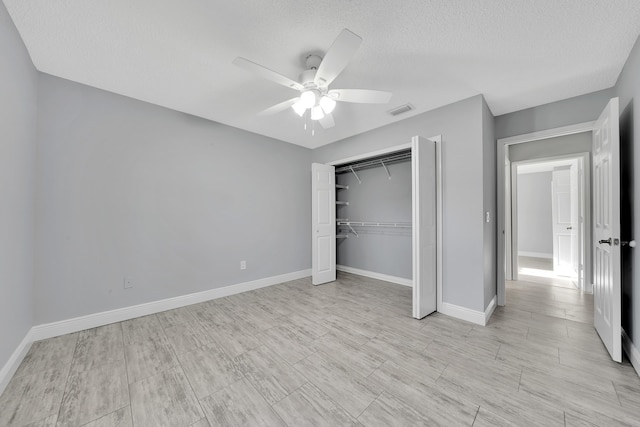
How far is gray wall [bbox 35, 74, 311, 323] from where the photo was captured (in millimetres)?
2340

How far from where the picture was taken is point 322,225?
167 inches

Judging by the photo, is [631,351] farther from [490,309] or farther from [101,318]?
[101,318]

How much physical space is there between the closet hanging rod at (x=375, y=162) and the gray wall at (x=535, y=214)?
16.8 ft

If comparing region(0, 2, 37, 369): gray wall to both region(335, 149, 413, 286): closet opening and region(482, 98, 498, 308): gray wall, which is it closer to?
region(335, 149, 413, 286): closet opening

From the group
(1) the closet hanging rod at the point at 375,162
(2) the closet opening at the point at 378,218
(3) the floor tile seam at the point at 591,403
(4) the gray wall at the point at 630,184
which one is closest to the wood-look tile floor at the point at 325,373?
(3) the floor tile seam at the point at 591,403

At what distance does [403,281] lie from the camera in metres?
4.00

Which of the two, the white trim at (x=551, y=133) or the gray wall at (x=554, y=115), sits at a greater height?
the gray wall at (x=554, y=115)

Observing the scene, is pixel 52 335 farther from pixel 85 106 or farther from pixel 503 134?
pixel 503 134

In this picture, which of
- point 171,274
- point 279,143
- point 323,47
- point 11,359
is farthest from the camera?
point 279,143

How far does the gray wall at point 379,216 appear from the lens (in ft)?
13.2

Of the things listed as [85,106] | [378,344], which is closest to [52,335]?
[85,106]

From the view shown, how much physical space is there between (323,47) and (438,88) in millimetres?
1370

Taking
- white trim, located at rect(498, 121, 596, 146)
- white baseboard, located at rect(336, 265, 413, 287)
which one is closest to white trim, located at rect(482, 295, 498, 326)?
white baseboard, located at rect(336, 265, 413, 287)

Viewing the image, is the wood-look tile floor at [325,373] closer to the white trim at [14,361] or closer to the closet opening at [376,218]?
the white trim at [14,361]
